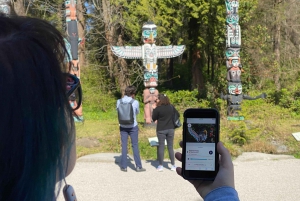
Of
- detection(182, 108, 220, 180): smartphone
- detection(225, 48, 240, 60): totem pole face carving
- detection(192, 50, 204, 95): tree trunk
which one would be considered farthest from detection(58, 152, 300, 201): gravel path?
detection(192, 50, 204, 95): tree trunk

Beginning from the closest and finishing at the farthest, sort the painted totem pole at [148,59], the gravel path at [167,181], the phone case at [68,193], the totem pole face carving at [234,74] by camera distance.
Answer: the phone case at [68,193]
the gravel path at [167,181]
the painted totem pole at [148,59]
the totem pole face carving at [234,74]

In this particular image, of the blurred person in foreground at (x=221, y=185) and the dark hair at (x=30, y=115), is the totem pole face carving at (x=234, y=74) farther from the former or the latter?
the dark hair at (x=30, y=115)

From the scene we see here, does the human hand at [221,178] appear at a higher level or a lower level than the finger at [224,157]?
lower

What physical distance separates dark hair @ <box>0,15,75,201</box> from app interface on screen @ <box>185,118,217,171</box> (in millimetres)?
688

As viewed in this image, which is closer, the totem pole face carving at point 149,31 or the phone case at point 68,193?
the phone case at point 68,193

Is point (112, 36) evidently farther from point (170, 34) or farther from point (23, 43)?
point (23, 43)

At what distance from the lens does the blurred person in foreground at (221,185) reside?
1.02 m

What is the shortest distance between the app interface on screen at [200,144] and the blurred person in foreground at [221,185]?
43 millimetres

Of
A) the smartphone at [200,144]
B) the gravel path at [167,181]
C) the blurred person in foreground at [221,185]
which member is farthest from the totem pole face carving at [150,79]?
the blurred person in foreground at [221,185]

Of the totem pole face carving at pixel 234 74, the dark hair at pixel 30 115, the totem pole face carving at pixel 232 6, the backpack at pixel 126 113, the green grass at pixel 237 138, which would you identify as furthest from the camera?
the totem pole face carving at pixel 232 6

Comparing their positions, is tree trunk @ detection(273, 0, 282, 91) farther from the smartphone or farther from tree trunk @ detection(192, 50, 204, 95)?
the smartphone

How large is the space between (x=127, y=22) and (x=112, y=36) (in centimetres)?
131

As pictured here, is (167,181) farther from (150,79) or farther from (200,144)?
(150,79)

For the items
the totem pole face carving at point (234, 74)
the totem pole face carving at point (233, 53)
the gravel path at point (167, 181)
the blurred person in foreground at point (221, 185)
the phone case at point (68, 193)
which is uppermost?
the totem pole face carving at point (233, 53)
